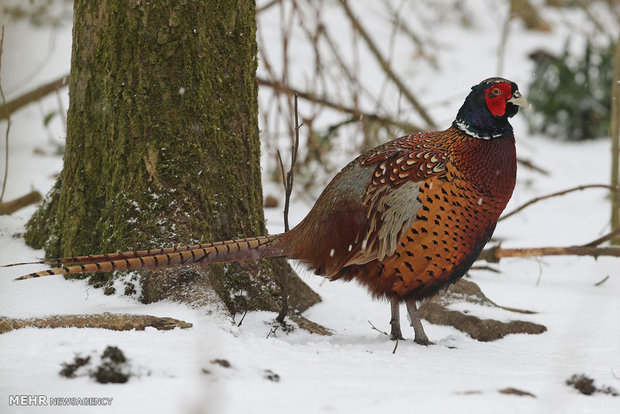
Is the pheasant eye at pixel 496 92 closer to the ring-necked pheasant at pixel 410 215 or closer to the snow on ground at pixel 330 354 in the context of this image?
the ring-necked pheasant at pixel 410 215

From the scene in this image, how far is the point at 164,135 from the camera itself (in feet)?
10.5

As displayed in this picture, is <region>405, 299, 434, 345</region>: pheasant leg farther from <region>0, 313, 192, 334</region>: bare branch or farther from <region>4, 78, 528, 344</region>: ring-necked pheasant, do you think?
<region>0, 313, 192, 334</region>: bare branch

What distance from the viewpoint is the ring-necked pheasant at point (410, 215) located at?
3.05 m

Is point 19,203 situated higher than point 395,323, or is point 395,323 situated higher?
point 19,203

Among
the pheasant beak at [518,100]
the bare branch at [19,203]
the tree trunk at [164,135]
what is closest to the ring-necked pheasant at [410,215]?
the pheasant beak at [518,100]

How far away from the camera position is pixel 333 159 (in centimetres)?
699

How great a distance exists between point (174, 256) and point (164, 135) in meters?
0.56

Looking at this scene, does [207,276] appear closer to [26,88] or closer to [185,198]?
[185,198]

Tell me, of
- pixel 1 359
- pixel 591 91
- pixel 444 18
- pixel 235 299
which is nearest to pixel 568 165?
pixel 591 91

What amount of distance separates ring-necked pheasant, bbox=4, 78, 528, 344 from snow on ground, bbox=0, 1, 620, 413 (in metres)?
0.25

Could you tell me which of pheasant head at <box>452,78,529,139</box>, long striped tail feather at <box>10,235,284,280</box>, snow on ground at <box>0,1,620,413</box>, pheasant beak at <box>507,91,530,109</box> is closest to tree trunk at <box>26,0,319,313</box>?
long striped tail feather at <box>10,235,284,280</box>

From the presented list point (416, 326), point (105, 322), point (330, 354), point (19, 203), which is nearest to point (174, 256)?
point (105, 322)

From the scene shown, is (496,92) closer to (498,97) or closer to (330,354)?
(498,97)

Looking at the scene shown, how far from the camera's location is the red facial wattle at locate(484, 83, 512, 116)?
3.20 meters
